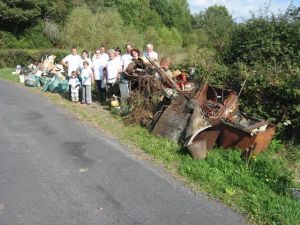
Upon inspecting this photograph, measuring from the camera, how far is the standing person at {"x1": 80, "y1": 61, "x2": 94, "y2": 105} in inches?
576

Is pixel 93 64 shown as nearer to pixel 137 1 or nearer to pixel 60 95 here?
pixel 60 95

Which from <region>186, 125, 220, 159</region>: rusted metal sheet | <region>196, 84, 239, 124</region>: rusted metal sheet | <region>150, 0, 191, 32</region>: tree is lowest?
<region>186, 125, 220, 159</region>: rusted metal sheet

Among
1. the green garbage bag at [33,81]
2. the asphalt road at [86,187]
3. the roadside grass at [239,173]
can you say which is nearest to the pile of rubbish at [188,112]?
the roadside grass at [239,173]

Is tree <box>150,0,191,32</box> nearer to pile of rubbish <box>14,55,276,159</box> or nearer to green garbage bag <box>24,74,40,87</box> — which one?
green garbage bag <box>24,74,40,87</box>

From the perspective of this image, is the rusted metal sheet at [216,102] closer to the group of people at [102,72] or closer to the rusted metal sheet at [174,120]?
the rusted metal sheet at [174,120]

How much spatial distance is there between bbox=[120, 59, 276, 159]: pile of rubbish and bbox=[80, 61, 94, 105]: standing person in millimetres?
1802

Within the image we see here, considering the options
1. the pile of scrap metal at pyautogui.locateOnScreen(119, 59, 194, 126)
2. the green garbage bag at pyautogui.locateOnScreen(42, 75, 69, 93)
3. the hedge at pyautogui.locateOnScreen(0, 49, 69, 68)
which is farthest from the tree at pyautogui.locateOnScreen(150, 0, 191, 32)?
the pile of scrap metal at pyautogui.locateOnScreen(119, 59, 194, 126)

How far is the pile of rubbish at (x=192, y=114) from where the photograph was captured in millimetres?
9086

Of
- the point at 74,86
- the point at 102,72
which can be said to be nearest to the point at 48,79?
the point at 74,86

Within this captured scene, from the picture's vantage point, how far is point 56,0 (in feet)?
168

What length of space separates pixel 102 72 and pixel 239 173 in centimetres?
824

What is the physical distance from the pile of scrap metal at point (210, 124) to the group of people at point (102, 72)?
3366mm

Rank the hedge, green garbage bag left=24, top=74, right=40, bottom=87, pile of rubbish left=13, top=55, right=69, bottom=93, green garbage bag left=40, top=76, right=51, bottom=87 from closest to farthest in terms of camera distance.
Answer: pile of rubbish left=13, top=55, right=69, bottom=93 → green garbage bag left=40, top=76, right=51, bottom=87 → green garbage bag left=24, top=74, right=40, bottom=87 → the hedge

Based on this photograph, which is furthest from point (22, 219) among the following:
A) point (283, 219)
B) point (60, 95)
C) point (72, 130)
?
point (60, 95)
